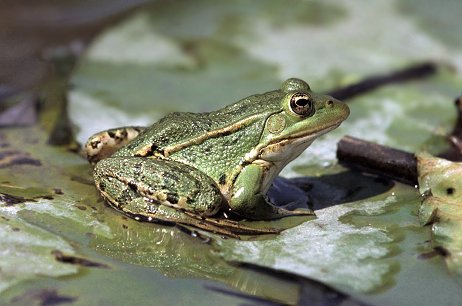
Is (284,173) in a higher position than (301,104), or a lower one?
lower

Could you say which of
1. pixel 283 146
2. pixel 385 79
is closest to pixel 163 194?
pixel 283 146

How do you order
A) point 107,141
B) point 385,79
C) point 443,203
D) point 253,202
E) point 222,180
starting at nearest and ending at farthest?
1. point 443,203
2. point 253,202
3. point 222,180
4. point 107,141
5. point 385,79

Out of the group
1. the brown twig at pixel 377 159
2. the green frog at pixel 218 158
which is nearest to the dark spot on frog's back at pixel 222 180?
the green frog at pixel 218 158

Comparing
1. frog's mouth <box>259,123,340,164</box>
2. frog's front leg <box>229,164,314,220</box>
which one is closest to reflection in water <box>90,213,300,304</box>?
frog's front leg <box>229,164,314,220</box>

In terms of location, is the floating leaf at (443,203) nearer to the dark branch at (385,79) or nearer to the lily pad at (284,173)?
the lily pad at (284,173)

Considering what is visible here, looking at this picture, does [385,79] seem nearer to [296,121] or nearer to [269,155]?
[296,121]
